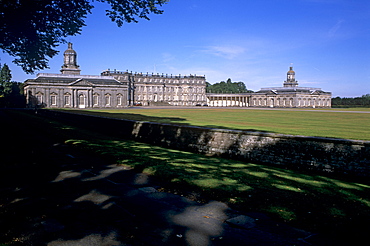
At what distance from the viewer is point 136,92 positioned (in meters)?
135

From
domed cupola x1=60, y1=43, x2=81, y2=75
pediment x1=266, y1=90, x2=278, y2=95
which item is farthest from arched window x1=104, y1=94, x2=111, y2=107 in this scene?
pediment x1=266, y1=90, x2=278, y2=95

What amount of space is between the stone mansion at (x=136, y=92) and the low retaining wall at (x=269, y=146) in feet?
265

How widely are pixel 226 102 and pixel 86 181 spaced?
150266 mm

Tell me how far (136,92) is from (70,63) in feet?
112

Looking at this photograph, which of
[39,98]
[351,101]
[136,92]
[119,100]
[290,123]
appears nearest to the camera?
[290,123]

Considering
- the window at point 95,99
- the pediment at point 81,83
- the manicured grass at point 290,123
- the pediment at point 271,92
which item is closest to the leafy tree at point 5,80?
the pediment at point 81,83

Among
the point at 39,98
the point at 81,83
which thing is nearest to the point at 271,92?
the point at 81,83

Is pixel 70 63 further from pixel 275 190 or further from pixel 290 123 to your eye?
pixel 275 190

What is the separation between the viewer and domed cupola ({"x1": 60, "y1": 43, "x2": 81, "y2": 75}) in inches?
4205

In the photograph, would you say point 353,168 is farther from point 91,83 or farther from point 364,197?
point 91,83

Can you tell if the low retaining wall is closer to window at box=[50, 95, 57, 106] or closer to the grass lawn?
the grass lawn

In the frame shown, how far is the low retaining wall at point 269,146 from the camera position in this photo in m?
11.3

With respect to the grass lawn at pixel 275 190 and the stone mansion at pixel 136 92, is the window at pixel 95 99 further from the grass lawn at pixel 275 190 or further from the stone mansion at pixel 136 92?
the grass lawn at pixel 275 190

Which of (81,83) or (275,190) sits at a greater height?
(81,83)
